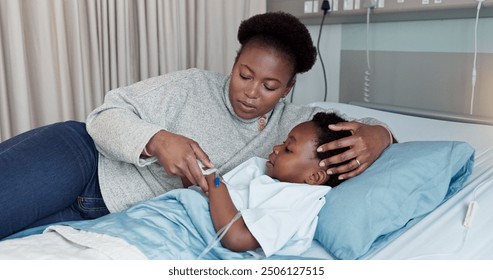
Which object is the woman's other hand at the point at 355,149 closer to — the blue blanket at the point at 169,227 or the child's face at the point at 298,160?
the child's face at the point at 298,160

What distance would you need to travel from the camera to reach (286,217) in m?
1.00

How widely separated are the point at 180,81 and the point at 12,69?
822 mm

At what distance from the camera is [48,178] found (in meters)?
1.17

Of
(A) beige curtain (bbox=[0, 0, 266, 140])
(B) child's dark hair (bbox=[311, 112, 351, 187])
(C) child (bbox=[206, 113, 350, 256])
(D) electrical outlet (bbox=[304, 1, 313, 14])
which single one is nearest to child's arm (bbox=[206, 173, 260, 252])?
(C) child (bbox=[206, 113, 350, 256])

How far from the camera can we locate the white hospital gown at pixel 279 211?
3.20ft

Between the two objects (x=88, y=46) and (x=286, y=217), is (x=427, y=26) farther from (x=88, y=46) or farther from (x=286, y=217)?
(x=88, y=46)

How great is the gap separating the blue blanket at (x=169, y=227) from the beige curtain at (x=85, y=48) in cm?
103

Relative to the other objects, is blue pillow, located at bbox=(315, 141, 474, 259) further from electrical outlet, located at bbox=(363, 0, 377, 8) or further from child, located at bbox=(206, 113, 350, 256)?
electrical outlet, located at bbox=(363, 0, 377, 8)

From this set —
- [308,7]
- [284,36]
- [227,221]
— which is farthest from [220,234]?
[308,7]

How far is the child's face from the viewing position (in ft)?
3.84

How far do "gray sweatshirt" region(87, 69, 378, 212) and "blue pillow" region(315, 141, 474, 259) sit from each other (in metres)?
0.27

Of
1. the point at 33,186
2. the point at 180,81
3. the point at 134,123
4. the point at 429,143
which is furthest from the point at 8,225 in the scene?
the point at 429,143

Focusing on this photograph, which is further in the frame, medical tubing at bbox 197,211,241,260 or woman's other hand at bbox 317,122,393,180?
woman's other hand at bbox 317,122,393,180

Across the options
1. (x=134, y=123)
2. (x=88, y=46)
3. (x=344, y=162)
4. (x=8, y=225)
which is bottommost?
(x=8, y=225)
